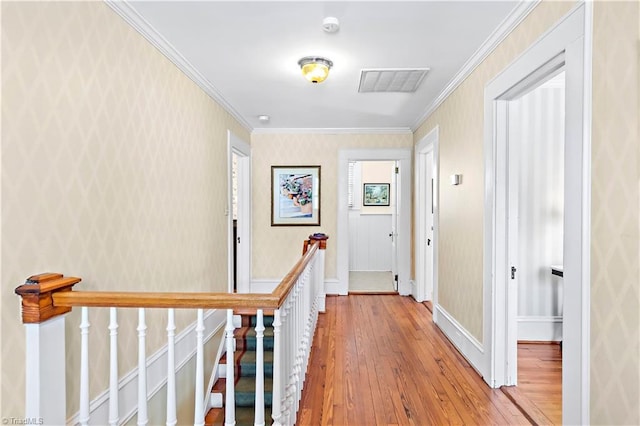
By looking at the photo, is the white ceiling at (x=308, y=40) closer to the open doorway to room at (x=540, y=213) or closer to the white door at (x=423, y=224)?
the open doorway to room at (x=540, y=213)

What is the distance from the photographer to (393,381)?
271 centimetres

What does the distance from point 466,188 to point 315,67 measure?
1.68m

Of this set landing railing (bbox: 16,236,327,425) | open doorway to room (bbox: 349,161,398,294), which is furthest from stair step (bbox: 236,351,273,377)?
open doorway to room (bbox: 349,161,398,294)

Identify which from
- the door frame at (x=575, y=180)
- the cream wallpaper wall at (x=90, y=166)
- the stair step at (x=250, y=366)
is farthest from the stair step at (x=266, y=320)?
the door frame at (x=575, y=180)

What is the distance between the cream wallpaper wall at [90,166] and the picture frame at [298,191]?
238 cm

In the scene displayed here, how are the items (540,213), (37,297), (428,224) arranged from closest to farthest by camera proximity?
1. (37,297)
2. (540,213)
3. (428,224)

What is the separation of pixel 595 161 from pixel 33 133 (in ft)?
8.06

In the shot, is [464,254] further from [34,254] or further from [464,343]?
[34,254]

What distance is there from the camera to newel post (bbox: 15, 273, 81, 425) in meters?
1.41

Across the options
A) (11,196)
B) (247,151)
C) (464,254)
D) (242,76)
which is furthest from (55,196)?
(247,151)

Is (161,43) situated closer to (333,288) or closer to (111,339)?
(111,339)

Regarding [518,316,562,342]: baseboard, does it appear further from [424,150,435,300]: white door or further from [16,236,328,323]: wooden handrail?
[16,236,328,323]: wooden handrail

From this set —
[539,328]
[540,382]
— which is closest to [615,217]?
[540,382]

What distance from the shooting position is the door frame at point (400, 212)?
5.33m
